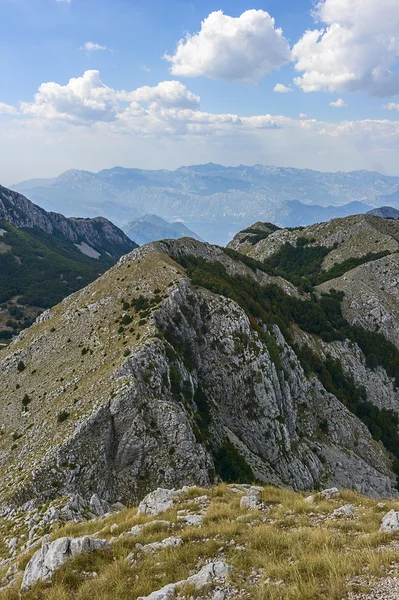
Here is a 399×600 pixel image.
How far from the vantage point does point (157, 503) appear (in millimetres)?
20375

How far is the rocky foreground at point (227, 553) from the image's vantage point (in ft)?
33.7

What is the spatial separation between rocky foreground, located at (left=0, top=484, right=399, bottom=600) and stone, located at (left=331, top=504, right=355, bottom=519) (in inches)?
1.8

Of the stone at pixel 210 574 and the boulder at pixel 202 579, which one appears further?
the stone at pixel 210 574

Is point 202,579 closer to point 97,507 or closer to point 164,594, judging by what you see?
point 164,594

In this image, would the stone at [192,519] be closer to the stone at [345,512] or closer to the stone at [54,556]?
the stone at [54,556]

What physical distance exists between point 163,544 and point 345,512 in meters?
→ 8.54

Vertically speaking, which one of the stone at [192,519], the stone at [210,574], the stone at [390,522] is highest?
the stone at [390,522]

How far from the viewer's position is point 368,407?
70.8 meters

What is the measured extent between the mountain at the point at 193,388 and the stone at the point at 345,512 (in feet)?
66.1

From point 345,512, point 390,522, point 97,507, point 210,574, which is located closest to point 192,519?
point 210,574

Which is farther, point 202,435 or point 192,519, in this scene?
point 202,435

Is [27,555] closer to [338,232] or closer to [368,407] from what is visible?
[368,407]

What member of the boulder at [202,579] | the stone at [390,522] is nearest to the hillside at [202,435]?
the boulder at [202,579]

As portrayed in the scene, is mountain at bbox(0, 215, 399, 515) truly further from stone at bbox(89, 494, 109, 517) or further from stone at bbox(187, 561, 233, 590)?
stone at bbox(187, 561, 233, 590)
